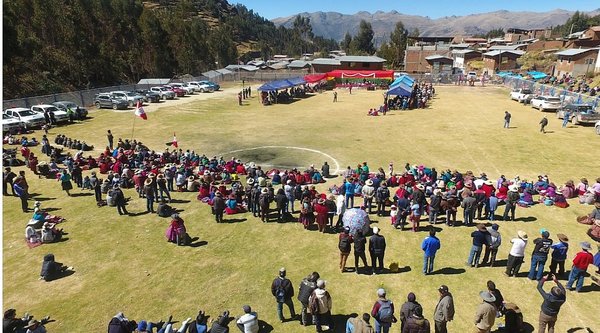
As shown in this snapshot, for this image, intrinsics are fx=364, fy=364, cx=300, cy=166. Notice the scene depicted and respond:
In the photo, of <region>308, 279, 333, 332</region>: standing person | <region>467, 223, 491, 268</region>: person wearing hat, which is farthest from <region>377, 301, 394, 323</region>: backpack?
<region>467, 223, 491, 268</region>: person wearing hat

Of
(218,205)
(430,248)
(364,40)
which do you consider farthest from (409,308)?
(364,40)

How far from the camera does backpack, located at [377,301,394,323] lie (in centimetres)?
872

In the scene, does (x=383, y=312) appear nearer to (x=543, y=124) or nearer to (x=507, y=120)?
(x=543, y=124)

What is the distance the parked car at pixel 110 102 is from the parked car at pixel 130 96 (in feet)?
2.50

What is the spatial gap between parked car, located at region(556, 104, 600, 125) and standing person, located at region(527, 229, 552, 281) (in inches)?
1037

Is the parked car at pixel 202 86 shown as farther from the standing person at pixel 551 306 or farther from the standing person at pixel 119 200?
the standing person at pixel 551 306

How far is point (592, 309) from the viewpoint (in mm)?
10133

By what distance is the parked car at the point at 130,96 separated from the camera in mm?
44406

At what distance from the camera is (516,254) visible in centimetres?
1120

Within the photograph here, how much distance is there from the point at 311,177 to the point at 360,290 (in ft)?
32.0

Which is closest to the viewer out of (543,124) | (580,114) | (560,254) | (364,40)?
(560,254)

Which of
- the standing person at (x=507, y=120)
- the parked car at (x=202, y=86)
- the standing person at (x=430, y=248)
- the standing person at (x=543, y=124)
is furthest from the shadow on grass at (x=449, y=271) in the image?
the parked car at (x=202, y=86)

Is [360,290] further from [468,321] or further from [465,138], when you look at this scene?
[465,138]

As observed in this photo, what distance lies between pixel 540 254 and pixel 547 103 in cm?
3315
